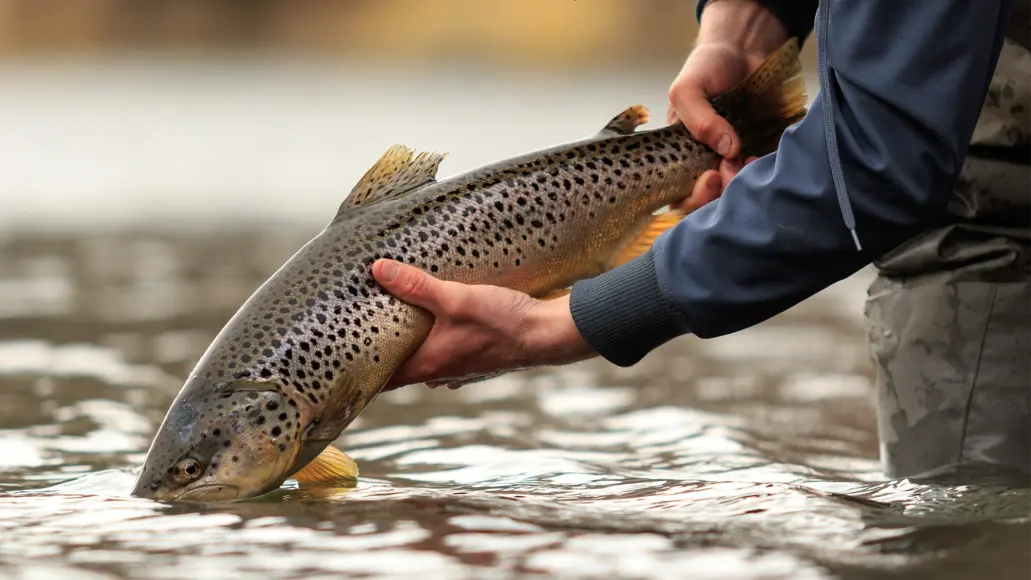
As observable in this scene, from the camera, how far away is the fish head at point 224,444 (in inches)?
122

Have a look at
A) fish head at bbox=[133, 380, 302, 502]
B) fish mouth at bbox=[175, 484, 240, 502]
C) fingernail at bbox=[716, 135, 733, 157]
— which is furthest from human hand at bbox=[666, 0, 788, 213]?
fish mouth at bbox=[175, 484, 240, 502]

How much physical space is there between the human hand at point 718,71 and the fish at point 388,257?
0.04 m

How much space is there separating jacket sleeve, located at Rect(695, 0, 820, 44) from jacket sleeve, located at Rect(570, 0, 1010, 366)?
127cm

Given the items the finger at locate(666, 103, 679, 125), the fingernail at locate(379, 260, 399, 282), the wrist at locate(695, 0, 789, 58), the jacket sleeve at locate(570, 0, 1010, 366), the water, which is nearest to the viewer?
the water

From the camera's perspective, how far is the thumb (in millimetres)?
3246

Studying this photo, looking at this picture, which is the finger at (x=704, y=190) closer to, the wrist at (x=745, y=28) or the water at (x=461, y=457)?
the wrist at (x=745, y=28)

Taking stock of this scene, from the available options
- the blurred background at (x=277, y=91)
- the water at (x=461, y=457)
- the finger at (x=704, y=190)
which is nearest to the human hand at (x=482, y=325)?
the water at (x=461, y=457)

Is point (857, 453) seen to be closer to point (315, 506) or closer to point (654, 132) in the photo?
point (654, 132)

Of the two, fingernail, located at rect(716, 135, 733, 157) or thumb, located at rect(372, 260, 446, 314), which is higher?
fingernail, located at rect(716, 135, 733, 157)

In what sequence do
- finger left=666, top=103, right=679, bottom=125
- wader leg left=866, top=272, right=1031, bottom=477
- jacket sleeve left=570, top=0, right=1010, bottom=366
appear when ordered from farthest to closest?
finger left=666, top=103, right=679, bottom=125, wader leg left=866, top=272, right=1031, bottom=477, jacket sleeve left=570, top=0, right=1010, bottom=366

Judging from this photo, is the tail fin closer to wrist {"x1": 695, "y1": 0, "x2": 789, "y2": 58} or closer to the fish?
the fish

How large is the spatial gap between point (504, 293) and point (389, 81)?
2623 cm

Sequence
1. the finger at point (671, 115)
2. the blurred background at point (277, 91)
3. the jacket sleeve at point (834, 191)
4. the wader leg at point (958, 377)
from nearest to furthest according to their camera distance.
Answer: the jacket sleeve at point (834, 191) < the wader leg at point (958, 377) < the finger at point (671, 115) < the blurred background at point (277, 91)

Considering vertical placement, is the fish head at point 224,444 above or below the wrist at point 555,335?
below
